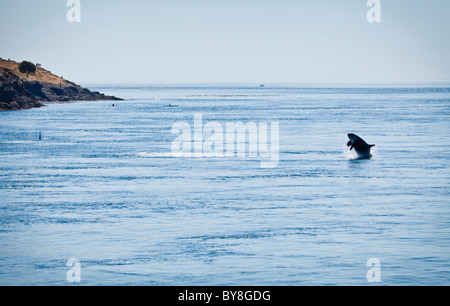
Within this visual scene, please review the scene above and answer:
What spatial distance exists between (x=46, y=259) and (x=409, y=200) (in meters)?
23.5

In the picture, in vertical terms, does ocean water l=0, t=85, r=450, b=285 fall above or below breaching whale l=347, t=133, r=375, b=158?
below

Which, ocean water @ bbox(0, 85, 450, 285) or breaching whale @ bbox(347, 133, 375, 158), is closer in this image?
ocean water @ bbox(0, 85, 450, 285)

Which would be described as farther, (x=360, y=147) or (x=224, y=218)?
(x=360, y=147)

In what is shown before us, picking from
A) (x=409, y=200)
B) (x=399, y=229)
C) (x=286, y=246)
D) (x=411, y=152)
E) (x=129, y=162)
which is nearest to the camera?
(x=286, y=246)

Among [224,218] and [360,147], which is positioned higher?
[360,147]

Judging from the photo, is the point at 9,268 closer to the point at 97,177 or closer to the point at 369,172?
the point at 97,177

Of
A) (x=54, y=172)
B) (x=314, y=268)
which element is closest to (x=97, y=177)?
(x=54, y=172)

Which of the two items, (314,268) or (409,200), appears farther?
(409,200)

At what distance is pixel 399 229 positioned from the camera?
114ft

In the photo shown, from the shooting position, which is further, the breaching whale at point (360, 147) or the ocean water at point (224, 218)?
the breaching whale at point (360, 147)

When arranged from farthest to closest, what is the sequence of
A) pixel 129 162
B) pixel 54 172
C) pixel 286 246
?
pixel 129 162
pixel 54 172
pixel 286 246

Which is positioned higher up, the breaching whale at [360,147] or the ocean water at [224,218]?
the breaching whale at [360,147]
